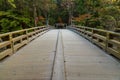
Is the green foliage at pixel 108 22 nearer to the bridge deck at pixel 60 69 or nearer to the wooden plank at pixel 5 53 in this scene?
the bridge deck at pixel 60 69

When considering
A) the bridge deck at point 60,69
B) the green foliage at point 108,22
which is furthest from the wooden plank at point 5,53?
the green foliage at point 108,22

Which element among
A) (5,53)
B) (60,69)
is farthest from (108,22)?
(60,69)

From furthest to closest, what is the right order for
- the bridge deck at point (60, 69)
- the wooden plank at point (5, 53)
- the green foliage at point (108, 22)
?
the green foliage at point (108, 22)
the wooden plank at point (5, 53)
the bridge deck at point (60, 69)

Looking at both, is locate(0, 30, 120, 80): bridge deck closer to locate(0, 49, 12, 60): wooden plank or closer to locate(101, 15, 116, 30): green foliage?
locate(0, 49, 12, 60): wooden plank

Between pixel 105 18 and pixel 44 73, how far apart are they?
1840 centimetres

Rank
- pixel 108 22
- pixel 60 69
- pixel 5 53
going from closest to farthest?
pixel 60 69
pixel 5 53
pixel 108 22

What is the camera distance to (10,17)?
2339cm

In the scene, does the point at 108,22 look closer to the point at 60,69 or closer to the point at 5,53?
the point at 5,53

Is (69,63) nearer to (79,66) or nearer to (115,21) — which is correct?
(79,66)

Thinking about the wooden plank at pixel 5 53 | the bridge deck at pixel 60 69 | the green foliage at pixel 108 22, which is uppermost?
the green foliage at pixel 108 22

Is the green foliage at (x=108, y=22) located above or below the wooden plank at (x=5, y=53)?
above

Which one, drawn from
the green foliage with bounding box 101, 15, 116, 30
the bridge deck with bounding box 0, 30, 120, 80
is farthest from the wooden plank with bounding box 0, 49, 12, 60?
the green foliage with bounding box 101, 15, 116, 30

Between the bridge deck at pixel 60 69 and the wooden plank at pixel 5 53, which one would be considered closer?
the bridge deck at pixel 60 69

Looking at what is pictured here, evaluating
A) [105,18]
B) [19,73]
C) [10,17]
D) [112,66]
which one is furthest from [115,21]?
[19,73]
